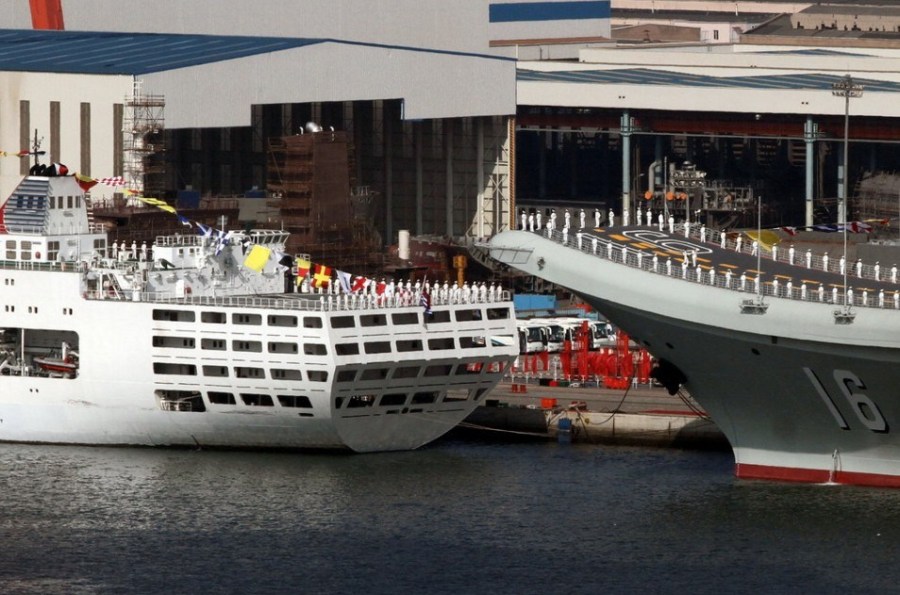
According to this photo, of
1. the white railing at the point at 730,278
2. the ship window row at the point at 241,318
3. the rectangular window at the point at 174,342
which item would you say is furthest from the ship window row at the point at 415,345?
the white railing at the point at 730,278

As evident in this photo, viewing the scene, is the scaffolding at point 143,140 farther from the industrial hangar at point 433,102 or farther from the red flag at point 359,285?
the red flag at point 359,285

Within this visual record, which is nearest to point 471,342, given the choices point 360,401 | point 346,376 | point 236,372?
point 360,401

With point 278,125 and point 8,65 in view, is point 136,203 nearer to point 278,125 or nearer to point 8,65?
point 8,65

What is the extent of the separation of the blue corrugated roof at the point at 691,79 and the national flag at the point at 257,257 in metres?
44.8

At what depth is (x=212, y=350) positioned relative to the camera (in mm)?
63750

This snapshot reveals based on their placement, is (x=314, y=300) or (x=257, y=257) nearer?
(x=314, y=300)

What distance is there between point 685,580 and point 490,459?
15458 mm

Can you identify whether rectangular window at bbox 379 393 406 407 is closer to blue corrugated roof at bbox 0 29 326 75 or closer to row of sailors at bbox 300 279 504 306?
row of sailors at bbox 300 279 504 306

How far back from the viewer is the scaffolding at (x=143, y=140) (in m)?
79.2

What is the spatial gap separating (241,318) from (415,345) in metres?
4.80

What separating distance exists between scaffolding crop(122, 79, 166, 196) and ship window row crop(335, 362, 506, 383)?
720 inches

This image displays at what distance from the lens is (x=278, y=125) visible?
102750 millimetres

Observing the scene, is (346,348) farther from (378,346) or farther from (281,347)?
(281,347)

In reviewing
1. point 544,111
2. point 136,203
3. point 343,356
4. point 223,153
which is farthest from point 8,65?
point 544,111
